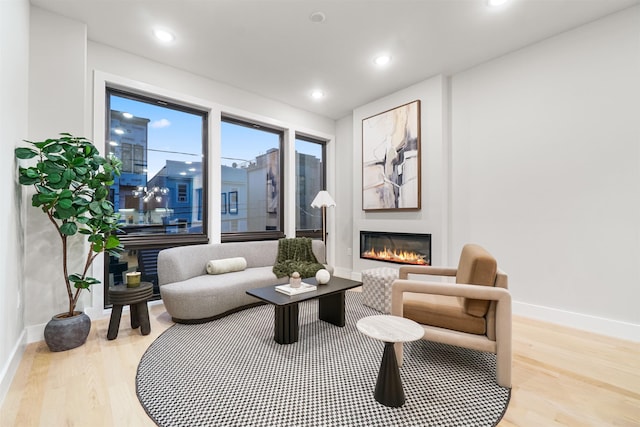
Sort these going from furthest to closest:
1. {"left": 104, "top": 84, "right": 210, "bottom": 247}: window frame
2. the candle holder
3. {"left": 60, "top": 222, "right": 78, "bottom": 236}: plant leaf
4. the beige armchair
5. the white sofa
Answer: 1. {"left": 104, "top": 84, "right": 210, "bottom": 247}: window frame
2. the white sofa
3. the candle holder
4. {"left": 60, "top": 222, "right": 78, "bottom": 236}: plant leaf
5. the beige armchair

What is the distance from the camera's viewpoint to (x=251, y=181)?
176 inches

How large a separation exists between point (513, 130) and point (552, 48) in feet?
2.82

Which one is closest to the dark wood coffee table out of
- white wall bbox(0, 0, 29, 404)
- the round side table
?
the round side table

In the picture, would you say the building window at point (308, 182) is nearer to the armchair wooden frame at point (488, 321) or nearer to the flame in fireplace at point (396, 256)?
the flame in fireplace at point (396, 256)

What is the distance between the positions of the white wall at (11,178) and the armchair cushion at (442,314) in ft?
8.68

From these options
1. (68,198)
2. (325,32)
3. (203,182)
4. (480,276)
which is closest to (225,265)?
(203,182)

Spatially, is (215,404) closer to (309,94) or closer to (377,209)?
(377,209)

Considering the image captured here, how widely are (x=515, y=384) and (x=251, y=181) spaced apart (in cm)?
→ 387

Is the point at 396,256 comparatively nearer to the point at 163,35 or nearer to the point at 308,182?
the point at 308,182

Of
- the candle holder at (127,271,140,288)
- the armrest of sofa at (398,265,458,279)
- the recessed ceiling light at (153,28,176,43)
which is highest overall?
the recessed ceiling light at (153,28,176,43)

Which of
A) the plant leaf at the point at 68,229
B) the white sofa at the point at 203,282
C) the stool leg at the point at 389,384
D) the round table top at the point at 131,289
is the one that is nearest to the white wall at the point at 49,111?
the plant leaf at the point at 68,229

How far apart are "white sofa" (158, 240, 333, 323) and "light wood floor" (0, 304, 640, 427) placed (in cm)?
37

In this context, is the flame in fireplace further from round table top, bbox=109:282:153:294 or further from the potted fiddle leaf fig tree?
the potted fiddle leaf fig tree

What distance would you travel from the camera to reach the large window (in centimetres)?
328
